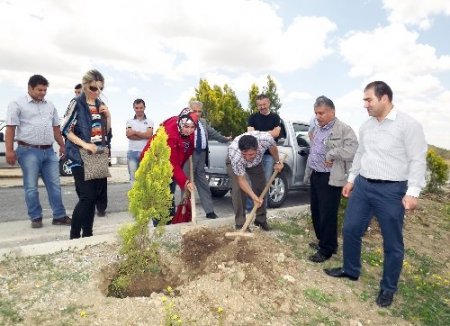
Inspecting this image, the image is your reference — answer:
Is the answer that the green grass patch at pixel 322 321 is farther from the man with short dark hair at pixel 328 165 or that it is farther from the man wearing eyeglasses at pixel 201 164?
the man wearing eyeglasses at pixel 201 164

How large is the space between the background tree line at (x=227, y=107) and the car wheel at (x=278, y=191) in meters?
18.1

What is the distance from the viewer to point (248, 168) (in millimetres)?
5379

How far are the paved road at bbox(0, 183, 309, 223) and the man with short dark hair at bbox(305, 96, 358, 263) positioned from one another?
2.79m

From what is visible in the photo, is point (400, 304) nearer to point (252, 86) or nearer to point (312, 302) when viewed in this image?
point (312, 302)

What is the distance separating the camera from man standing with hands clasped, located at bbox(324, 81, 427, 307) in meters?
3.61

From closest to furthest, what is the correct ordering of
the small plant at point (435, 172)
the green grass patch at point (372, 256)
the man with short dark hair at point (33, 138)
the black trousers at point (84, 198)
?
the black trousers at point (84, 198), the green grass patch at point (372, 256), the man with short dark hair at point (33, 138), the small plant at point (435, 172)

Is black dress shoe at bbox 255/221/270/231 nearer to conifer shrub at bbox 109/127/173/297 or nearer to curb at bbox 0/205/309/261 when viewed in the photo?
curb at bbox 0/205/309/261

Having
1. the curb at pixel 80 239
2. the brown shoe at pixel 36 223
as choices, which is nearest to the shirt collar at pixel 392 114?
the curb at pixel 80 239

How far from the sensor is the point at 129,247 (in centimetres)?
369

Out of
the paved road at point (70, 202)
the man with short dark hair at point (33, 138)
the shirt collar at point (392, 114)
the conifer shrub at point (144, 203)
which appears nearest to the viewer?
the conifer shrub at point (144, 203)

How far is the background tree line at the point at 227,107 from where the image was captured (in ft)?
84.3

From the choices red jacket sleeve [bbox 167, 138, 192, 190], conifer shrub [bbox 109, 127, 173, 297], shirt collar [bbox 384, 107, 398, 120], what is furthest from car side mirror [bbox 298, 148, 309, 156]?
conifer shrub [bbox 109, 127, 173, 297]

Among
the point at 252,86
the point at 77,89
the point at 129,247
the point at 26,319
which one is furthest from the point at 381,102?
the point at 252,86

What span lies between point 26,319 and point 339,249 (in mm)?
3726
